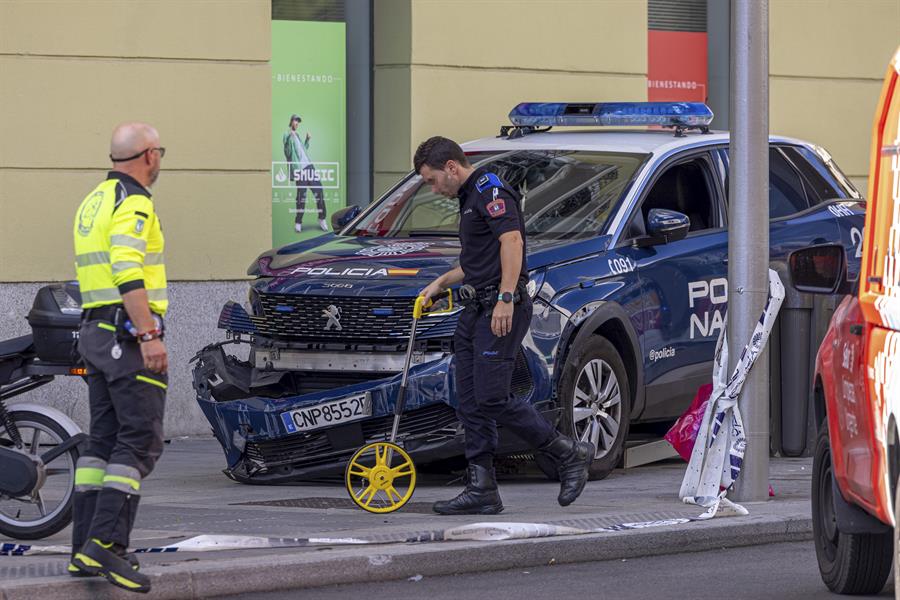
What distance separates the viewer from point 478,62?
14.6 m

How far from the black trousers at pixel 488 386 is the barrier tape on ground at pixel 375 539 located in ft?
2.01

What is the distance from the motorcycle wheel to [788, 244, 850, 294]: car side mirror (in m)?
3.36

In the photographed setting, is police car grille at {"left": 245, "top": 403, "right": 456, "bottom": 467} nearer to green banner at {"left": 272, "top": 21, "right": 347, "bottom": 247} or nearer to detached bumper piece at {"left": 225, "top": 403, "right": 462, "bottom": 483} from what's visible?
detached bumper piece at {"left": 225, "top": 403, "right": 462, "bottom": 483}

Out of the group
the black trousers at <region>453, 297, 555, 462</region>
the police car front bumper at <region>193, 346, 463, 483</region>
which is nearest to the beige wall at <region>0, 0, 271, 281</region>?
the police car front bumper at <region>193, 346, 463, 483</region>

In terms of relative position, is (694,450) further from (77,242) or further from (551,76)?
(551,76)

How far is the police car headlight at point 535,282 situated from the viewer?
10.2 metres

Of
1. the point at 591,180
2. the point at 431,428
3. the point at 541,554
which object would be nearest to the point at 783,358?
the point at 591,180

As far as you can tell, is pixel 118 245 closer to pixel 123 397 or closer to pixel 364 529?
pixel 123 397

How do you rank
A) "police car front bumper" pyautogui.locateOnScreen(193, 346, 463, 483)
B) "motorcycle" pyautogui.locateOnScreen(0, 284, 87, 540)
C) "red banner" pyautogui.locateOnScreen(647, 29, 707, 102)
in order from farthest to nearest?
"red banner" pyautogui.locateOnScreen(647, 29, 707, 102) → "police car front bumper" pyautogui.locateOnScreen(193, 346, 463, 483) → "motorcycle" pyautogui.locateOnScreen(0, 284, 87, 540)

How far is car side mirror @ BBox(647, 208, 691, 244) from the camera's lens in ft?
35.0

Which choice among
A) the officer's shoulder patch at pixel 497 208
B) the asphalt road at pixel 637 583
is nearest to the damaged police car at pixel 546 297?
the officer's shoulder patch at pixel 497 208

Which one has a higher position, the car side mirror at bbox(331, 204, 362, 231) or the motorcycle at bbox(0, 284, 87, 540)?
the car side mirror at bbox(331, 204, 362, 231)

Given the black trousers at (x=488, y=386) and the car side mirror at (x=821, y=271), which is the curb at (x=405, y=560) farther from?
the car side mirror at (x=821, y=271)

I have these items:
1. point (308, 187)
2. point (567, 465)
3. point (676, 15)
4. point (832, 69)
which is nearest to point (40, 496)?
point (567, 465)
